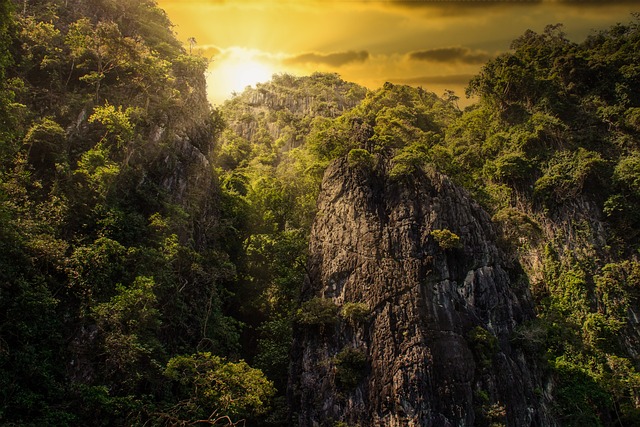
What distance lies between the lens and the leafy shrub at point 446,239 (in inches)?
902

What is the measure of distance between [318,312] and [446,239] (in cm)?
810

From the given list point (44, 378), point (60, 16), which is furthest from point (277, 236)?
point (60, 16)

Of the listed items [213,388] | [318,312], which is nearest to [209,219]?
[318,312]

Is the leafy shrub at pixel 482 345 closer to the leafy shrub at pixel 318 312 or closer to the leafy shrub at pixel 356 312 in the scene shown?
the leafy shrub at pixel 356 312

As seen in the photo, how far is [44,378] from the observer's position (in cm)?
1383

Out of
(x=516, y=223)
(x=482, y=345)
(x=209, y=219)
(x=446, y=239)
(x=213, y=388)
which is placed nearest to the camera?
(x=213, y=388)

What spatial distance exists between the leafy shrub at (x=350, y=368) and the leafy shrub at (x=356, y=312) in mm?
1550

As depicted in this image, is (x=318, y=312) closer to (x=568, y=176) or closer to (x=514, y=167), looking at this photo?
(x=514, y=167)

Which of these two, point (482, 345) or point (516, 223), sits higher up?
point (516, 223)

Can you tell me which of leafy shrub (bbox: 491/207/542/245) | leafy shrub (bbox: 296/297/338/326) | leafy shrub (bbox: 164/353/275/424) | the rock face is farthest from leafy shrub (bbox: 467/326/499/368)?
leafy shrub (bbox: 164/353/275/424)

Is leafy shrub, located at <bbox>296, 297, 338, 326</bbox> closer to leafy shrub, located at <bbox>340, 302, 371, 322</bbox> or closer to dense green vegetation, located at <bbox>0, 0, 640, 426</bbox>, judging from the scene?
dense green vegetation, located at <bbox>0, 0, 640, 426</bbox>

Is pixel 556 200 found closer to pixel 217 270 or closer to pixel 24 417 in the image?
pixel 217 270

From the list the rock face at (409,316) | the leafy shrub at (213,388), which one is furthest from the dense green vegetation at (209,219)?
the rock face at (409,316)

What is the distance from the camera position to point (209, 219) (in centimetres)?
2678
